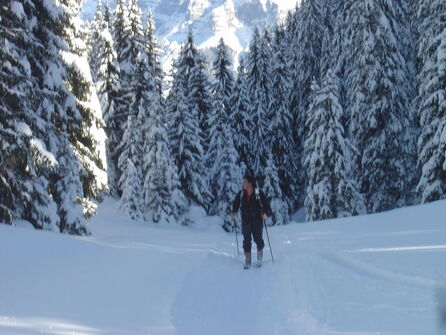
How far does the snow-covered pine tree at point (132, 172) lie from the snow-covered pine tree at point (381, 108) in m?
14.1

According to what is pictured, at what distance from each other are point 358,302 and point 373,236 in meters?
5.99

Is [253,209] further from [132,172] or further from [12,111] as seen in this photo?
[132,172]

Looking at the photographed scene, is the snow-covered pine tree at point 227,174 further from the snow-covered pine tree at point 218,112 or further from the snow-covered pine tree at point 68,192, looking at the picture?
the snow-covered pine tree at point 68,192

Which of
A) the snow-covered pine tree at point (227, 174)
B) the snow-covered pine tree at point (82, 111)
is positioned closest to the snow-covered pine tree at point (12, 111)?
the snow-covered pine tree at point (82, 111)

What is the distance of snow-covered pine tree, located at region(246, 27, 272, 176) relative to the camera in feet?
119

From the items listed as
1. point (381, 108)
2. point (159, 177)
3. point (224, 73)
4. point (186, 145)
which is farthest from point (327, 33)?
point (159, 177)

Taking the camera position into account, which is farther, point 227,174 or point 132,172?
point 227,174

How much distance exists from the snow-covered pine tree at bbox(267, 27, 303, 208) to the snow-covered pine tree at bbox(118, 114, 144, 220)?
11365 mm

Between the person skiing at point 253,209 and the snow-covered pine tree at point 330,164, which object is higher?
the snow-covered pine tree at point 330,164

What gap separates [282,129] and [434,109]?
1826 cm

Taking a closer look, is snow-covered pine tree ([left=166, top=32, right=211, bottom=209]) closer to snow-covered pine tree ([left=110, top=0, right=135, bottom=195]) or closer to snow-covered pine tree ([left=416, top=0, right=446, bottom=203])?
snow-covered pine tree ([left=110, top=0, right=135, bottom=195])

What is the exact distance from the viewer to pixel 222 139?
33.7m

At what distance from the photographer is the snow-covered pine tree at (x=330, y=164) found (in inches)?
996

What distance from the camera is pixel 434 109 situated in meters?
19.5
